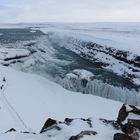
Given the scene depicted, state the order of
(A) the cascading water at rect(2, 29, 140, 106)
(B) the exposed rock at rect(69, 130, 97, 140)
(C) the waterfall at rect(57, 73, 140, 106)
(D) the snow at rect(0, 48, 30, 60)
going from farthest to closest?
(D) the snow at rect(0, 48, 30, 60), (A) the cascading water at rect(2, 29, 140, 106), (C) the waterfall at rect(57, 73, 140, 106), (B) the exposed rock at rect(69, 130, 97, 140)

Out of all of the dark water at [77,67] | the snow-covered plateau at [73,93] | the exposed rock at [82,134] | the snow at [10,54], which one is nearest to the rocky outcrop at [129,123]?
the snow-covered plateau at [73,93]

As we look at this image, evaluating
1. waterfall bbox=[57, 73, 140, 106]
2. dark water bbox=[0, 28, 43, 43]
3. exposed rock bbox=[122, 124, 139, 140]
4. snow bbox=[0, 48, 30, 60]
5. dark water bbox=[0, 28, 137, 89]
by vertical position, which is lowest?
dark water bbox=[0, 28, 43, 43]

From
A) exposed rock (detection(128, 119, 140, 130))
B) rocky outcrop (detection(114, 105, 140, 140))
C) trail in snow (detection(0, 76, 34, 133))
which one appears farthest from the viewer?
trail in snow (detection(0, 76, 34, 133))

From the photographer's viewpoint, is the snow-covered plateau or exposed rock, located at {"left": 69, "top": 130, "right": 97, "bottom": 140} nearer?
exposed rock, located at {"left": 69, "top": 130, "right": 97, "bottom": 140}

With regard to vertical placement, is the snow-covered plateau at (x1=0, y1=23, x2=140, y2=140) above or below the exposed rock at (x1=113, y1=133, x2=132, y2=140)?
below

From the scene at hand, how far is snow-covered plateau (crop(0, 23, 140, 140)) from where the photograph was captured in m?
10.1

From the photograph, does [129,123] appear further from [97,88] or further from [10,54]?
[10,54]

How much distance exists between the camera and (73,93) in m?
26.6

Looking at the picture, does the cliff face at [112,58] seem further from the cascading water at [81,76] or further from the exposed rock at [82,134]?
the exposed rock at [82,134]

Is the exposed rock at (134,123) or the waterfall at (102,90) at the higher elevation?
the exposed rock at (134,123)

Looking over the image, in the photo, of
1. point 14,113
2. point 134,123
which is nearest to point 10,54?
point 14,113

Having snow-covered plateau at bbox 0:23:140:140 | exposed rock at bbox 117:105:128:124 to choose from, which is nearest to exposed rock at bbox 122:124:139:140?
snow-covered plateau at bbox 0:23:140:140

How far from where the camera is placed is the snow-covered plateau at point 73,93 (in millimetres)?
10055

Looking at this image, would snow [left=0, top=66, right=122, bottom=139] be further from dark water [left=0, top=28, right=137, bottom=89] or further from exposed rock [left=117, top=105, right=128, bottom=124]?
exposed rock [left=117, top=105, right=128, bottom=124]
